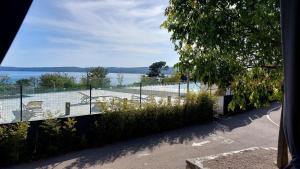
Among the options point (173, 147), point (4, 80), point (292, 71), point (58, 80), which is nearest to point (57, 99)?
point (4, 80)

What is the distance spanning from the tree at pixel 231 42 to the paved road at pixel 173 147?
275 centimetres

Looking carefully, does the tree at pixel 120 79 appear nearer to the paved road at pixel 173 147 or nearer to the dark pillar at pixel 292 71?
the paved road at pixel 173 147

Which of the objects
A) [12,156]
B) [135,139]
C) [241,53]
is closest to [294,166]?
[241,53]

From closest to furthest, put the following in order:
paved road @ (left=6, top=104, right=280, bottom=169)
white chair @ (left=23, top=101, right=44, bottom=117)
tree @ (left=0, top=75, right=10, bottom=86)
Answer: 1. paved road @ (left=6, top=104, right=280, bottom=169)
2. white chair @ (left=23, top=101, right=44, bottom=117)
3. tree @ (left=0, top=75, right=10, bottom=86)

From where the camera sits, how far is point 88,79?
11.5 m

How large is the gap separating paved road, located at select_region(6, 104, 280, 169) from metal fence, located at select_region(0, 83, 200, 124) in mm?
1384

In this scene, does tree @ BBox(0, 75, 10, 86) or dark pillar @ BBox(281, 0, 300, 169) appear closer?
dark pillar @ BBox(281, 0, 300, 169)

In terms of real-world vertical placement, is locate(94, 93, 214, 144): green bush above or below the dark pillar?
below

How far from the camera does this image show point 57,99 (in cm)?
1012

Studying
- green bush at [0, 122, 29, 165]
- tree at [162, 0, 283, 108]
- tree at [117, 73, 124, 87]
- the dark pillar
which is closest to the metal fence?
tree at [117, 73, 124, 87]

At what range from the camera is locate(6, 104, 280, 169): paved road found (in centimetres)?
724

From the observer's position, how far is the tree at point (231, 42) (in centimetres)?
416

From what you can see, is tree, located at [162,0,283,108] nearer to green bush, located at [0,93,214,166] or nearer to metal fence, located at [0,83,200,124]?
green bush, located at [0,93,214,166]

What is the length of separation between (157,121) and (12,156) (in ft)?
14.1
